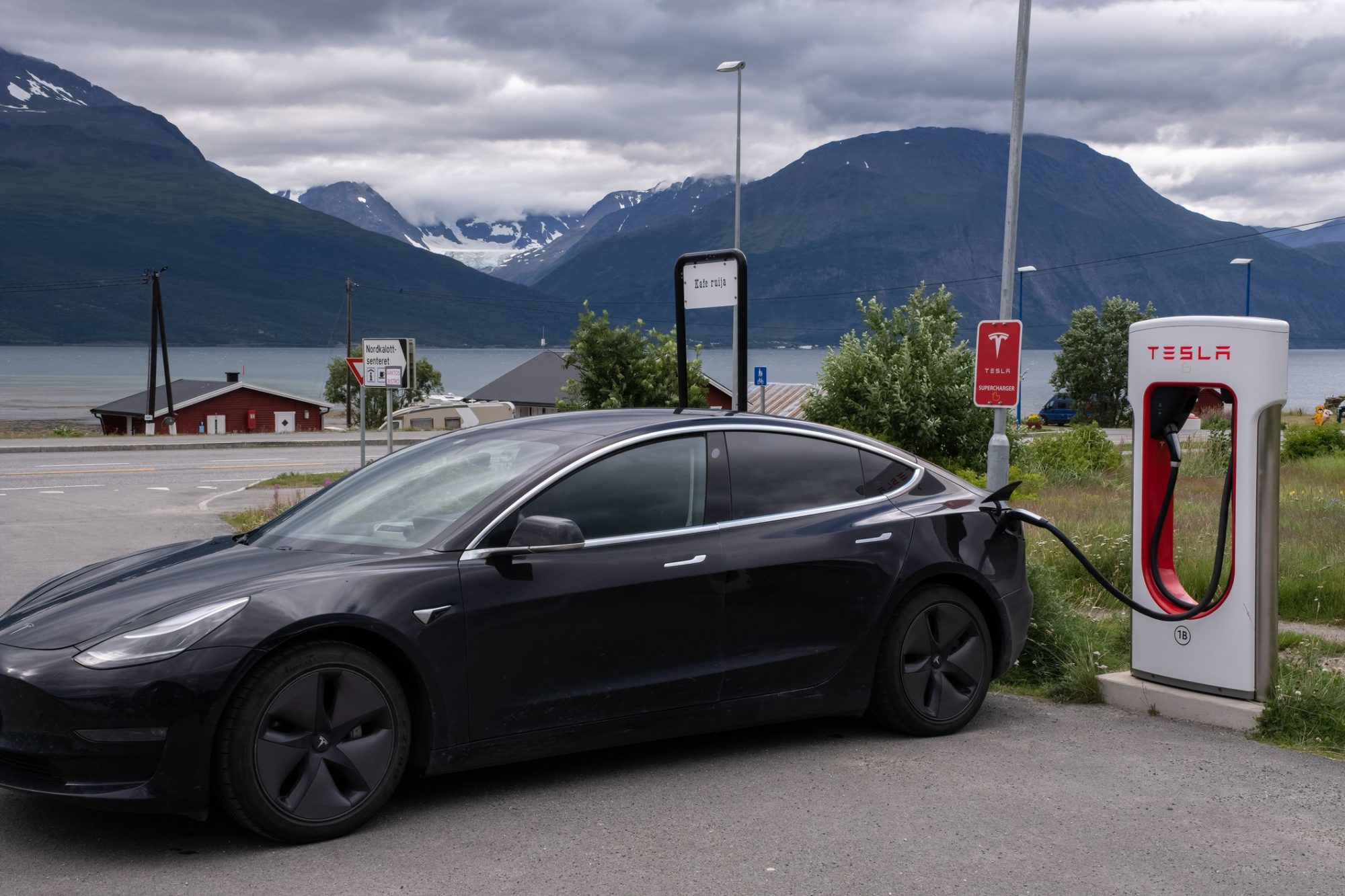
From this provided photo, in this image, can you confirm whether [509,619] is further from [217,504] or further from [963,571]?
[217,504]

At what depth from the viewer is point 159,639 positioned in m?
4.46

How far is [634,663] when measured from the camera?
5.33m

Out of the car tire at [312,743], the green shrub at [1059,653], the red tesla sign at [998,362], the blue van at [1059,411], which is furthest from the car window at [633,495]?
the blue van at [1059,411]

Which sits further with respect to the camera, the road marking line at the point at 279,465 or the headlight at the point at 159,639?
the road marking line at the point at 279,465

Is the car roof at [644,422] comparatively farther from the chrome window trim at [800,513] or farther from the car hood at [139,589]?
the car hood at [139,589]

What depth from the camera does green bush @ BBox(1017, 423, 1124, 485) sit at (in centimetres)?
2316

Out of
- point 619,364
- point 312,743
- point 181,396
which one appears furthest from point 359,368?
point 181,396

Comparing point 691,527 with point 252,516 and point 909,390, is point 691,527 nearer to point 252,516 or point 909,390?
point 252,516

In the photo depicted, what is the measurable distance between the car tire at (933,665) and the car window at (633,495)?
1.16 metres

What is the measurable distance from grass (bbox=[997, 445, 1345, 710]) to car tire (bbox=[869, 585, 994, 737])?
3.32ft

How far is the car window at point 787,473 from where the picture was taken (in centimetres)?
583

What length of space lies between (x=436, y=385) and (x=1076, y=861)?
12243cm

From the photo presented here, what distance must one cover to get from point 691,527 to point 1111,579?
509cm

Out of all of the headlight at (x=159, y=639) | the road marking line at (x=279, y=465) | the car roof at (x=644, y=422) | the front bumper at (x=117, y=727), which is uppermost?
the car roof at (x=644, y=422)
